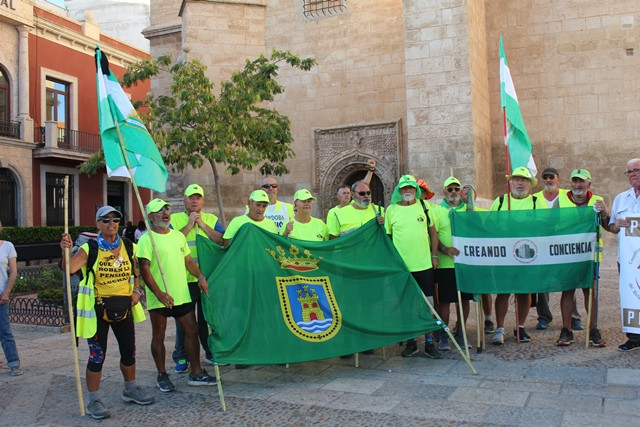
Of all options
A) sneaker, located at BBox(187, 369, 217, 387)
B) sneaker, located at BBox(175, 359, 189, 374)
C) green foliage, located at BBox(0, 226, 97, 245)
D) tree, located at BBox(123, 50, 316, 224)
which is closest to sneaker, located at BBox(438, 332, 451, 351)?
sneaker, located at BBox(187, 369, 217, 387)

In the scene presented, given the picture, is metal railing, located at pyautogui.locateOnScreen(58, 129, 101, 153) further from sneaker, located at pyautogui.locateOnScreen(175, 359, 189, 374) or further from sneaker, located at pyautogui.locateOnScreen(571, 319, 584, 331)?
sneaker, located at pyautogui.locateOnScreen(571, 319, 584, 331)

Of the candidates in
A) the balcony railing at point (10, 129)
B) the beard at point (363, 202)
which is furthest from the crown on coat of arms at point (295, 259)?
the balcony railing at point (10, 129)

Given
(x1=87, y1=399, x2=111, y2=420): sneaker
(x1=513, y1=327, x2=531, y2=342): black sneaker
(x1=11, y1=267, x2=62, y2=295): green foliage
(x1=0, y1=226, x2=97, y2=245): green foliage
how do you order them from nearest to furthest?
(x1=87, y1=399, x2=111, y2=420): sneaker
(x1=513, y1=327, x2=531, y2=342): black sneaker
(x1=11, y1=267, x2=62, y2=295): green foliage
(x1=0, y1=226, x2=97, y2=245): green foliage

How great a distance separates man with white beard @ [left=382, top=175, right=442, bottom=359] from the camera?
5945 millimetres

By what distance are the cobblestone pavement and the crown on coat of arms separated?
3.51 ft

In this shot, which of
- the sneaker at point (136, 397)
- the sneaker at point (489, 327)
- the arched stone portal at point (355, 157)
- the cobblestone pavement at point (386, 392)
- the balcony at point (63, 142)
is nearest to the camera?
the cobblestone pavement at point (386, 392)

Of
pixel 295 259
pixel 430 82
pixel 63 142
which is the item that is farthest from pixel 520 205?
pixel 63 142

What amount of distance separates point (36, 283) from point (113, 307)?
971 cm

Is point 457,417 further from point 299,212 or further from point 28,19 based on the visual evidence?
point 28,19

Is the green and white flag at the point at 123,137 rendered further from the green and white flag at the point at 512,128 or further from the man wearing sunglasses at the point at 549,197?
the man wearing sunglasses at the point at 549,197

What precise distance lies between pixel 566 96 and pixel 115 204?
894 inches

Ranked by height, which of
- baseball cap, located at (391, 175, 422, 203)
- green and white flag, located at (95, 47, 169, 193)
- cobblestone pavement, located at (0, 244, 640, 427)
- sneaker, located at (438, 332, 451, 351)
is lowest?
cobblestone pavement, located at (0, 244, 640, 427)

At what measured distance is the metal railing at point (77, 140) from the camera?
80.0 feet

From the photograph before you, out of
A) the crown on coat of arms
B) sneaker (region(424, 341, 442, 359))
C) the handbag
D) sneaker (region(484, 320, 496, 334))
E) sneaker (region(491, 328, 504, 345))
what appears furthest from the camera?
sneaker (region(484, 320, 496, 334))
